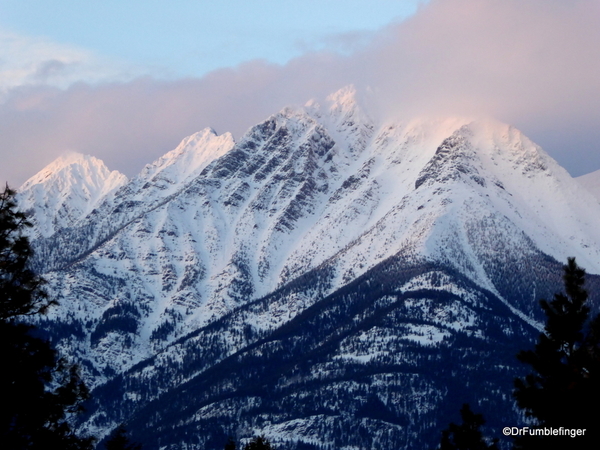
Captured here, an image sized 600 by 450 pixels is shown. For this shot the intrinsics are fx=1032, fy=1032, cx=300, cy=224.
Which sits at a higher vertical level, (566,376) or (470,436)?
(470,436)

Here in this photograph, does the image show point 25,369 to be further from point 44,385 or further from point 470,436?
point 470,436

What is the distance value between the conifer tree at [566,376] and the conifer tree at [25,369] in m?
20.1

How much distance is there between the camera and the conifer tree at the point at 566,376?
43625mm

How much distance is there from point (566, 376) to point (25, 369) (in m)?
24.5

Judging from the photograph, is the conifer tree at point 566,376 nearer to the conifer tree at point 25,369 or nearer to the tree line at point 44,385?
the tree line at point 44,385

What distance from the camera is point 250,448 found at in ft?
228

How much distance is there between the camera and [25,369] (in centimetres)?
3997

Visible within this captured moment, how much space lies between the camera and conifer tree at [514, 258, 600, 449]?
4362 cm

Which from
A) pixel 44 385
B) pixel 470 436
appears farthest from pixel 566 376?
pixel 470 436

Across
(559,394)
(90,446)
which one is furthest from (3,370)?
(559,394)

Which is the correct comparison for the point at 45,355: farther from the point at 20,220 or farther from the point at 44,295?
the point at 20,220

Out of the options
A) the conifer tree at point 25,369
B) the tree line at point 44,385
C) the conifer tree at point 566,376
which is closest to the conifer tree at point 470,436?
the conifer tree at point 566,376

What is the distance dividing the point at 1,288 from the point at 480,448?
40.3m

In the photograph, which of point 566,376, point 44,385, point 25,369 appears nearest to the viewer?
point 25,369
